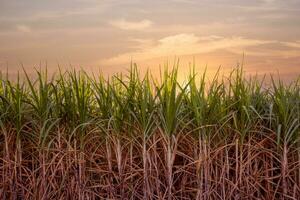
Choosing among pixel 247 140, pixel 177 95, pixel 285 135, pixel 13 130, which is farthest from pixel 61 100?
pixel 285 135

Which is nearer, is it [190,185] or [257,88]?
[190,185]

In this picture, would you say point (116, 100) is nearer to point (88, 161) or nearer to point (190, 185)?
point (88, 161)

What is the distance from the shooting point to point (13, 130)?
5.95m

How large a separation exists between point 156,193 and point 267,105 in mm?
1643

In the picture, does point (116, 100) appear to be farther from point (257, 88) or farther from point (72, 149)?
point (257, 88)

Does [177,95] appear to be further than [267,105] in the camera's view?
No

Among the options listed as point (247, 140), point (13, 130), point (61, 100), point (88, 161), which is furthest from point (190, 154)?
point (13, 130)

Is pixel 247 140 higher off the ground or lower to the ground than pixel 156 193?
higher

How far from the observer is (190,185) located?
5.70 meters

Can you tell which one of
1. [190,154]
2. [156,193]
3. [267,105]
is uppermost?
[267,105]

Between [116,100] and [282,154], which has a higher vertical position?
[116,100]

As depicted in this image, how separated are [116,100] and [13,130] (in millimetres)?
1214

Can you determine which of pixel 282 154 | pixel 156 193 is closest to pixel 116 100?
pixel 156 193

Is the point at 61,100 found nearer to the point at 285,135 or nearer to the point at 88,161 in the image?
the point at 88,161
